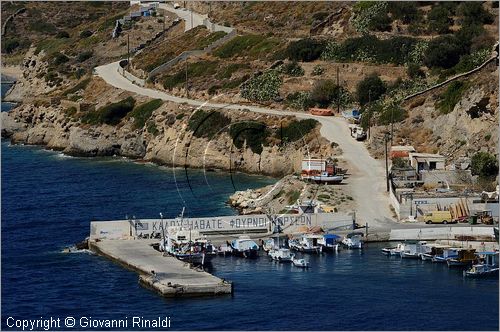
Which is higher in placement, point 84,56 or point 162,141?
point 84,56

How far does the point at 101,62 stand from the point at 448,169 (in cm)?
7187

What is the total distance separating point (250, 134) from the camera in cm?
11281

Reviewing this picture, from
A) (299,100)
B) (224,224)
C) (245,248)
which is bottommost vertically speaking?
(245,248)

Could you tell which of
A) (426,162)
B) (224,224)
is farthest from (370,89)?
(224,224)

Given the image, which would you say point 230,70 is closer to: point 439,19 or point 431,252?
point 439,19

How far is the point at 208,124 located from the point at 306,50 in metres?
14.1

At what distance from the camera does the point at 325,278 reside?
72250 millimetres

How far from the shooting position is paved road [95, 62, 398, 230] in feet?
278

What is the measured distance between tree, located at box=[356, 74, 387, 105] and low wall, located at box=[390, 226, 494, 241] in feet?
113

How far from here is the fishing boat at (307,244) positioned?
78.7 meters

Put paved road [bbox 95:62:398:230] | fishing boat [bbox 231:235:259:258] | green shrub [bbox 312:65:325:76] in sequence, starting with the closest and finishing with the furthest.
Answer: fishing boat [bbox 231:235:259:258] → paved road [bbox 95:62:398:230] → green shrub [bbox 312:65:325:76]

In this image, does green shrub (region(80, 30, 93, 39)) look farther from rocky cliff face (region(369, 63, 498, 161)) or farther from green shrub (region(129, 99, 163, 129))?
rocky cliff face (region(369, 63, 498, 161))

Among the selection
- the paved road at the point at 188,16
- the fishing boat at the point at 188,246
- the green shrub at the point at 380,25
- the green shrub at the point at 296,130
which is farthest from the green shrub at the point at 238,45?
the fishing boat at the point at 188,246

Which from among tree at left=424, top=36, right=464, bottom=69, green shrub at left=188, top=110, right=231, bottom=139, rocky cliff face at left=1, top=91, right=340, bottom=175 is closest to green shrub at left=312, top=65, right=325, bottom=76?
rocky cliff face at left=1, top=91, right=340, bottom=175
